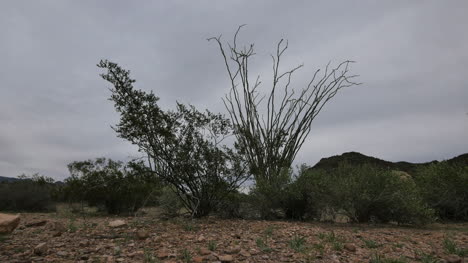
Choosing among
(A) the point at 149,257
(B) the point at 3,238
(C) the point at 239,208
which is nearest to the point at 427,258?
(A) the point at 149,257

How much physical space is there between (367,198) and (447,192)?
3650 mm

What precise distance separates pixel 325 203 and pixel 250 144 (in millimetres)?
3271

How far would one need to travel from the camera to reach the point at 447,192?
9.45 meters

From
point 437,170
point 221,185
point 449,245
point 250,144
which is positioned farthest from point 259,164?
point 449,245

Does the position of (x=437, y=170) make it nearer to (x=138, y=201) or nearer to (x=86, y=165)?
(x=138, y=201)

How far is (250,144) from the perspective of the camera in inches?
414

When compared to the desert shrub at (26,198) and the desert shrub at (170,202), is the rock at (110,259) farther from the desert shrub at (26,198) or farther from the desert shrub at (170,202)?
the desert shrub at (26,198)

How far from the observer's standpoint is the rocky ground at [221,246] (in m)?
4.05

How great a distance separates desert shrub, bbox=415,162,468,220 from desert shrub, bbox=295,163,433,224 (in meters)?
1.95

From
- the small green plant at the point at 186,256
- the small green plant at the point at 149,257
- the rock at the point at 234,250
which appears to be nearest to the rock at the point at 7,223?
the small green plant at the point at 149,257

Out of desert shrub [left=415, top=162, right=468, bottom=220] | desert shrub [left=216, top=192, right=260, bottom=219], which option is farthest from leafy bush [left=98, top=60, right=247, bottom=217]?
Answer: desert shrub [left=415, top=162, right=468, bottom=220]

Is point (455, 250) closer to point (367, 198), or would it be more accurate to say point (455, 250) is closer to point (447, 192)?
point (367, 198)

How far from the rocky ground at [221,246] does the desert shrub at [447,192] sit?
12.9ft

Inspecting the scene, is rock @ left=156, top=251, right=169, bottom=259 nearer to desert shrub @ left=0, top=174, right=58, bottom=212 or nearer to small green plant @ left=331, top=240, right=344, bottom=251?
small green plant @ left=331, top=240, right=344, bottom=251
